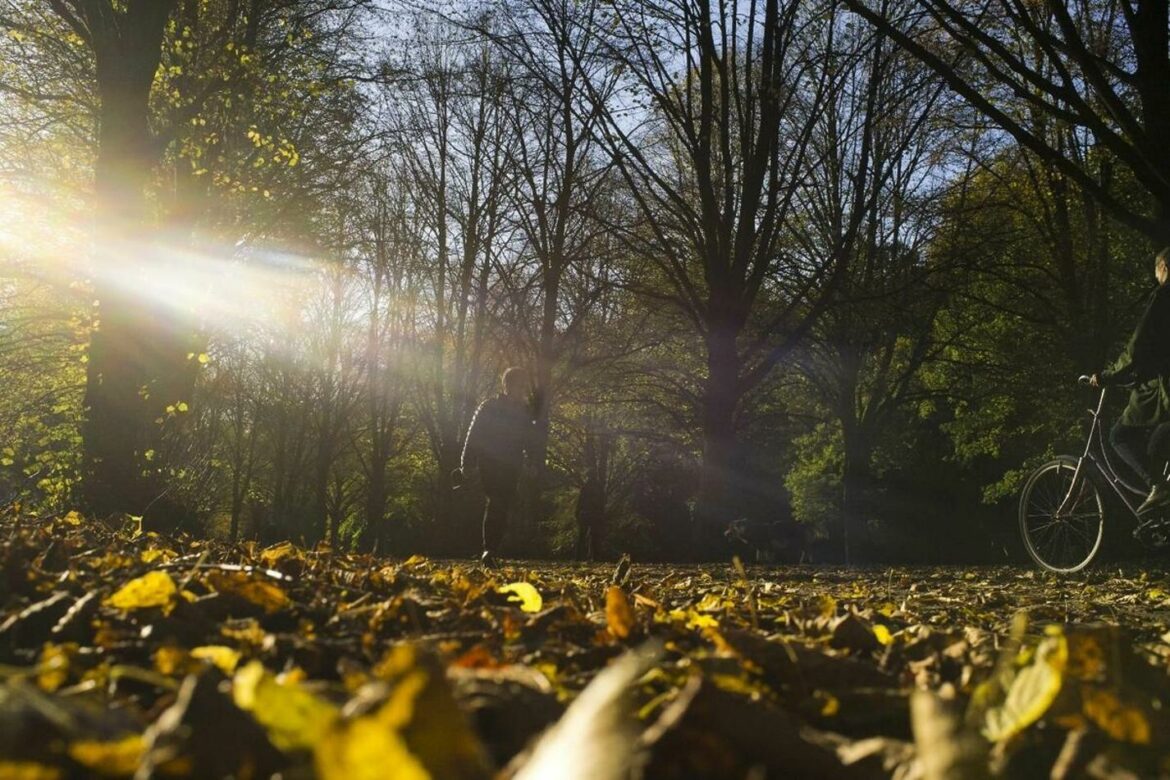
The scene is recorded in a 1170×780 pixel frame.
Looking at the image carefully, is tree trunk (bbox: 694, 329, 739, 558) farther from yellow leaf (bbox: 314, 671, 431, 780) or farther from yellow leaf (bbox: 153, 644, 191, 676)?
yellow leaf (bbox: 314, 671, 431, 780)

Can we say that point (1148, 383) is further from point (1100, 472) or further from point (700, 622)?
point (700, 622)

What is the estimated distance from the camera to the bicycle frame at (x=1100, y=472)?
8.48 meters

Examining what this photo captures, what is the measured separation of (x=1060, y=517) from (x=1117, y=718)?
883 cm

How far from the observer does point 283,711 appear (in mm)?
903

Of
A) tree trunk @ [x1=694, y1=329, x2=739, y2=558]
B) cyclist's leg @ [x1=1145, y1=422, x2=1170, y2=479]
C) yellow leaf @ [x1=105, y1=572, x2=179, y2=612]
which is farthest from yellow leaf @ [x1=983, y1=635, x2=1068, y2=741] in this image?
tree trunk @ [x1=694, y1=329, x2=739, y2=558]

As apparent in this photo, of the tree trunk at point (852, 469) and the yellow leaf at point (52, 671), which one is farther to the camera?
the tree trunk at point (852, 469)

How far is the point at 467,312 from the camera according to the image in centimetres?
2700

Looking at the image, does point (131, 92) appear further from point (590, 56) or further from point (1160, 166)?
point (1160, 166)

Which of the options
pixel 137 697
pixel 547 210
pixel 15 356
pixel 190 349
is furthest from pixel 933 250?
pixel 137 697

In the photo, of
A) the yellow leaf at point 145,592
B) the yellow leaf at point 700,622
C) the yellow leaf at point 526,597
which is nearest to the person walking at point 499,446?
the yellow leaf at point 526,597

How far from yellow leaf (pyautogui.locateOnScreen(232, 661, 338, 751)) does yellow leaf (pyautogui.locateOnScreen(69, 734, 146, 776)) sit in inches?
4.0

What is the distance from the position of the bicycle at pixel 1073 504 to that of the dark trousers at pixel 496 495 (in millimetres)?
5641

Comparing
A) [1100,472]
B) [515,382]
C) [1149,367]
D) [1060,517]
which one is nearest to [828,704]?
[1149,367]

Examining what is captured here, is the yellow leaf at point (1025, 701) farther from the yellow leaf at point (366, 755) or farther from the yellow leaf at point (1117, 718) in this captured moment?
the yellow leaf at point (366, 755)
